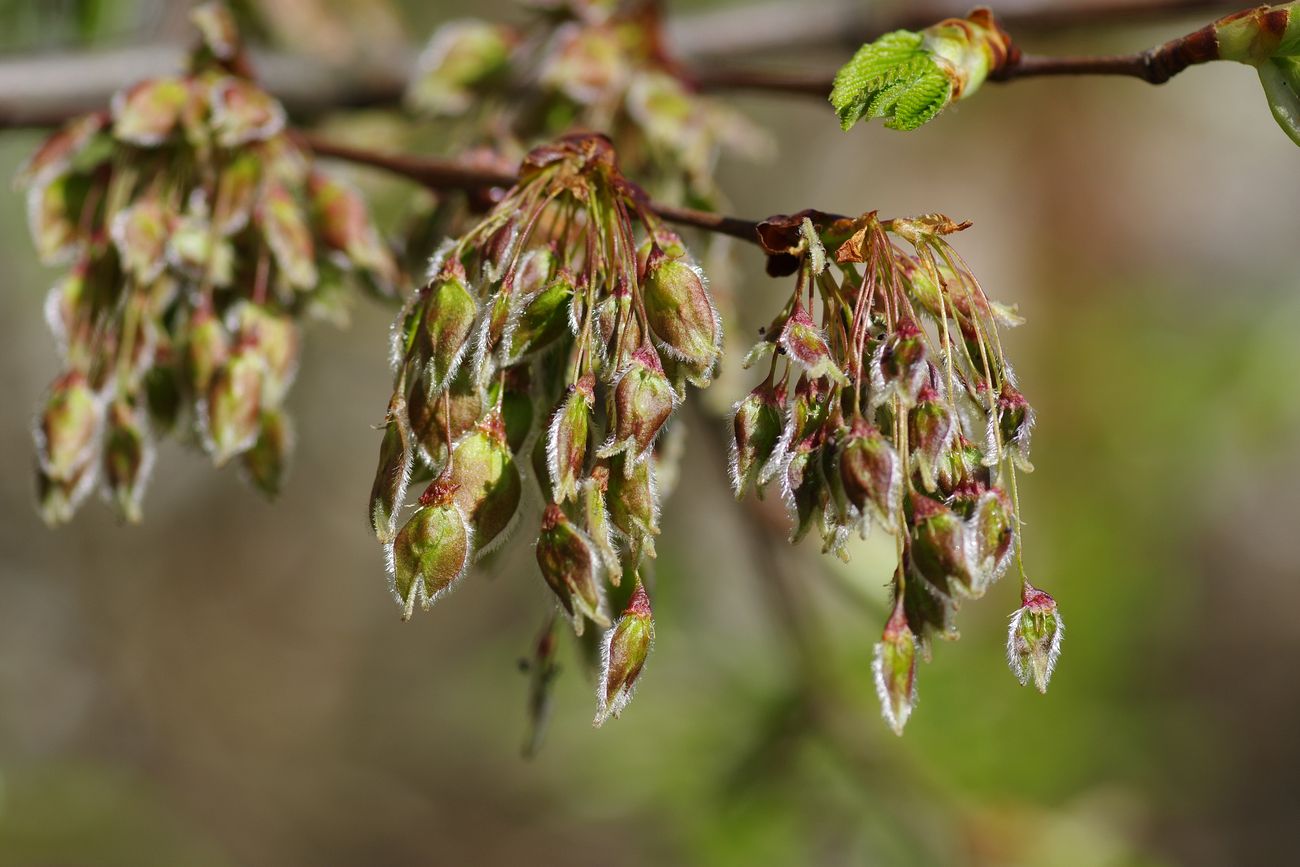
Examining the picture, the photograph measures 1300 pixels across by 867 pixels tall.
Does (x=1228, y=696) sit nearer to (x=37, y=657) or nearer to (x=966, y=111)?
(x=966, y=111)

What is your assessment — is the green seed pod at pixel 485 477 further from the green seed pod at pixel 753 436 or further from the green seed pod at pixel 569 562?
A: the green seed pod at pixel 753 436

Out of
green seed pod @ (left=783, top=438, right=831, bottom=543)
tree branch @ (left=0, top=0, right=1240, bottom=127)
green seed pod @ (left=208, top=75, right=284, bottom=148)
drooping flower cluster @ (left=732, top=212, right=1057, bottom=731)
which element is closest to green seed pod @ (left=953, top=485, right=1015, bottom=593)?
drooping flower cluster @ (left=732, top=212, right=1057, bottom=731)

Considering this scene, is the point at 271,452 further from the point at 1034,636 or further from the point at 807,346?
the point at 1034,636

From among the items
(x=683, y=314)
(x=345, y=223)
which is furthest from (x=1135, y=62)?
(x=345, y=223)

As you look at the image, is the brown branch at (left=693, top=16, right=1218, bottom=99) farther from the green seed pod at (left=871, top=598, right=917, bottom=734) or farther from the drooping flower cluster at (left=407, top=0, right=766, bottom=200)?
the green seed pod at (left=871, top=598, right=917, bottom=734)

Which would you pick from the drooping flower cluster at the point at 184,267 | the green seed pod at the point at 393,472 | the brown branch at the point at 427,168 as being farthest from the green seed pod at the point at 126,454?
the green seed pod at the point at 393,472

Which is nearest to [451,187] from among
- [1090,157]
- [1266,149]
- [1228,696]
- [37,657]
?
[37,657]
